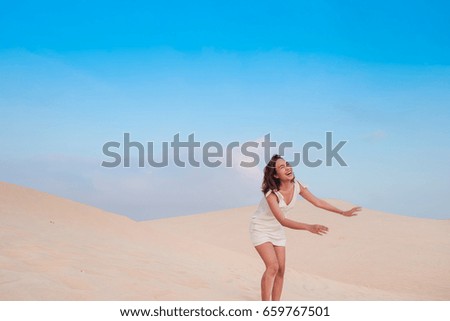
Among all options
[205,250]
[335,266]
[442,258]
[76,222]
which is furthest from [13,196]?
[442,258]

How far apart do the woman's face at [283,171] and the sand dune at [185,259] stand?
98.0 inches

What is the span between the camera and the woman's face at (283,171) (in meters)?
6.59

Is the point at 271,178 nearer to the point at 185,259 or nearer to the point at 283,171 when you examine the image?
the point at 283,171

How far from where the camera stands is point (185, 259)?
1234 cm

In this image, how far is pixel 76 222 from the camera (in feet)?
46.6

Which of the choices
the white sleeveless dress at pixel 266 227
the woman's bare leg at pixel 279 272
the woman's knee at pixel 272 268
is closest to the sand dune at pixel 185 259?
the woman's bare leg at pixel 279 272

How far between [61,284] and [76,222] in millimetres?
7127

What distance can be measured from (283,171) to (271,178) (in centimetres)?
17

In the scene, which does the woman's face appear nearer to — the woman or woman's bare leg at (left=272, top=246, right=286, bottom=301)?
the woman

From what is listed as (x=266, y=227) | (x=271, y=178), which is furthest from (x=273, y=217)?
(x=271, y=178)

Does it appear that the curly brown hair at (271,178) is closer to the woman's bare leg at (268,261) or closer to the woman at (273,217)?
the woman at (273,217)
